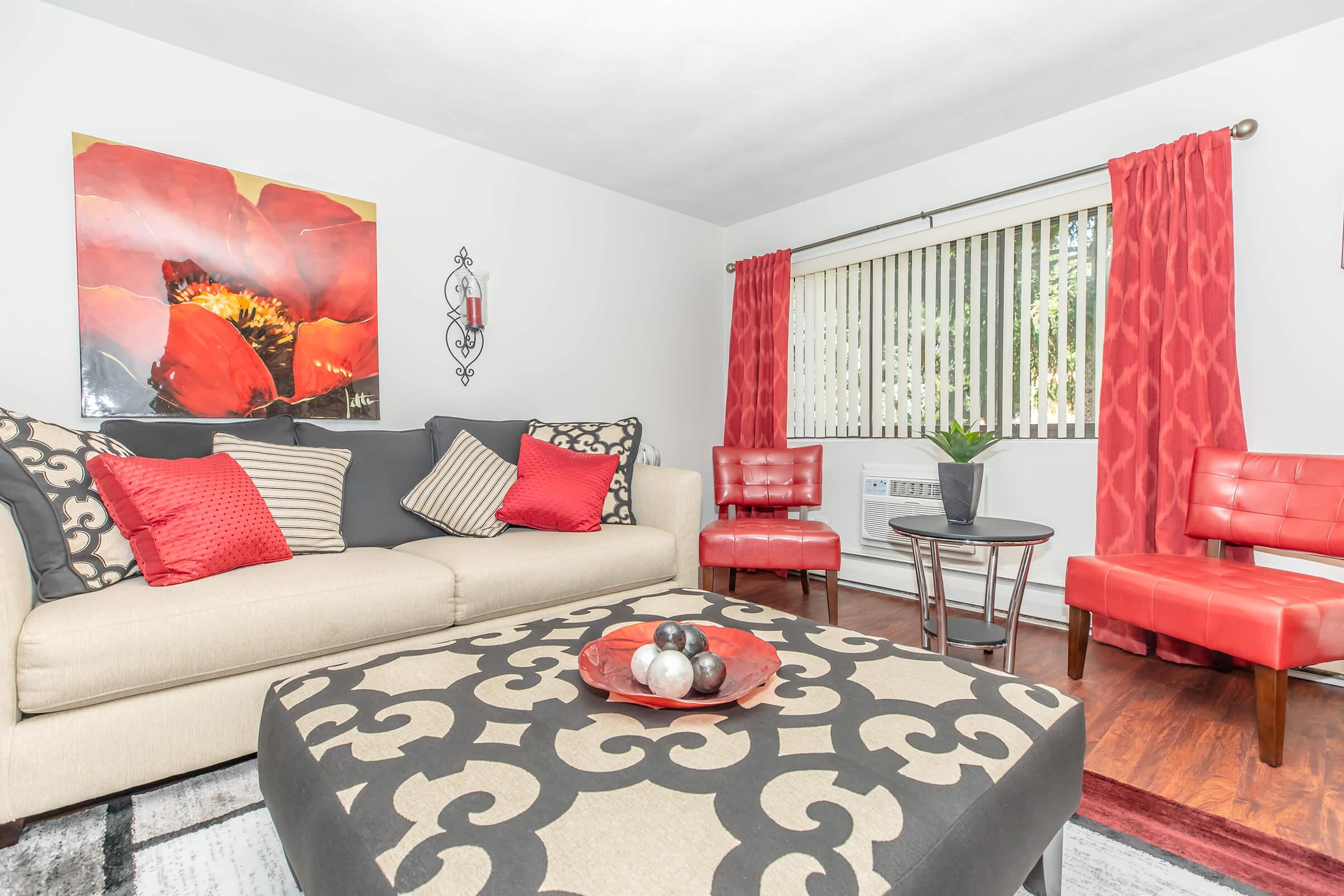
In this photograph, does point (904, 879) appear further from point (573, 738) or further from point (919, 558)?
point (919, 558)

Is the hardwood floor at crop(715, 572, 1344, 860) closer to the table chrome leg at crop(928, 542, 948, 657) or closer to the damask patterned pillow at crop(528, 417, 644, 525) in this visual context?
the table chrome leg at crop(928, 542, 948, 657)

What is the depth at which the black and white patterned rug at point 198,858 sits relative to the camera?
125cm

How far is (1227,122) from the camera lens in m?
2.58

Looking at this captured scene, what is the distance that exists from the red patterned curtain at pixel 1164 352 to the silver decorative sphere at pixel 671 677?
8.24 ft

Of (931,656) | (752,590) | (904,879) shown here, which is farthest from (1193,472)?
(904,879)

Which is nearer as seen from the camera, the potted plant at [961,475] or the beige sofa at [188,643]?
the beige sofa at [188,643]

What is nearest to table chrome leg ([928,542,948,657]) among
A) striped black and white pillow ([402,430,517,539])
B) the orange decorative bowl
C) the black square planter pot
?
the black square planter pot

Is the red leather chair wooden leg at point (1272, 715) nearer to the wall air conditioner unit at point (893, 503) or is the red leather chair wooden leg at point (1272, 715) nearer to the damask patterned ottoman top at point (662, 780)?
the damask patterned ottoman top at point (662, 780)

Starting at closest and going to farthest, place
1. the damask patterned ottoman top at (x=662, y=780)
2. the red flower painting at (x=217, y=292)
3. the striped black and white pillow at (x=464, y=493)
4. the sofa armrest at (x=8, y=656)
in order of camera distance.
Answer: the damask patterned ottoman top at (x=662, y=780)
the sofa armrest at (x=8, y=656)
the red flower painting at (x=217, y=292)
the striped black and white pillow at (x=464, y=493)

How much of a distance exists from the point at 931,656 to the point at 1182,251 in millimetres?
2388

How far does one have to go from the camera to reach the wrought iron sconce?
10.6ft

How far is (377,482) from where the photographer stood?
8.46ft

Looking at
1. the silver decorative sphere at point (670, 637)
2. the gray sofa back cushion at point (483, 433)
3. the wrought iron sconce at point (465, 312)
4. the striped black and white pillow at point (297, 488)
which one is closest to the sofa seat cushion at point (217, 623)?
the striped black and white pillow at point (297, 488)
